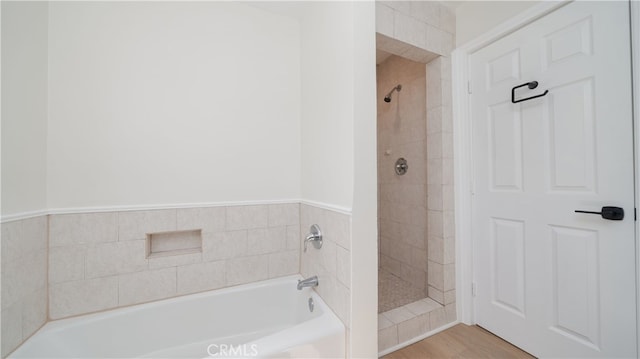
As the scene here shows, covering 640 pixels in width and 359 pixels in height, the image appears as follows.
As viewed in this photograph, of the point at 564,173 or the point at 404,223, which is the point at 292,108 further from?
the point at 564,173

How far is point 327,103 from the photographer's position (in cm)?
136

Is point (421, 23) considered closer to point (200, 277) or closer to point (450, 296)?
point (450, 296)

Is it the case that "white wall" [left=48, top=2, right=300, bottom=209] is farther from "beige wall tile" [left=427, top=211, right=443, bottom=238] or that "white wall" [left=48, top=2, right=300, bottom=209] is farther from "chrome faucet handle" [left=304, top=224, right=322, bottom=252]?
"beige wall tile" [left=427, top=211, right=443, bottom=238]

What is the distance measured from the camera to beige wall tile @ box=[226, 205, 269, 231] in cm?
160

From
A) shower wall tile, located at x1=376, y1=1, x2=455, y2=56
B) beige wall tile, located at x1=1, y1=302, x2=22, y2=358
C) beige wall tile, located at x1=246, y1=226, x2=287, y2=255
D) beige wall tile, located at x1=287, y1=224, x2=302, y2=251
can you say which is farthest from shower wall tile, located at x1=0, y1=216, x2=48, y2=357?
shower wall tile, located at x1=376, y1=1, x2=455, y2=56

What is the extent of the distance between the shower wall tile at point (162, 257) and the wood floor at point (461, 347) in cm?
85

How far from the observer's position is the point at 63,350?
1.13m

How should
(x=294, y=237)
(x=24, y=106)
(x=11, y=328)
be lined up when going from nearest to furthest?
(x=11, y=328) < (x=24, y=106) < (x=294, y=237)

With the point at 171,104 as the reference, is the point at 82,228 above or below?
below

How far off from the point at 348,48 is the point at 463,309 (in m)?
2.00

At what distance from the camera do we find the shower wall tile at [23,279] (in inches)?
38.7

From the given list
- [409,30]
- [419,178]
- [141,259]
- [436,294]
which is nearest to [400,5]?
[409,30]

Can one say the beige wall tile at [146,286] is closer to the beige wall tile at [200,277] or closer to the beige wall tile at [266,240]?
the beige wall tile at [200,277]

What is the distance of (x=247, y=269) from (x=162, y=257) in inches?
21.6
